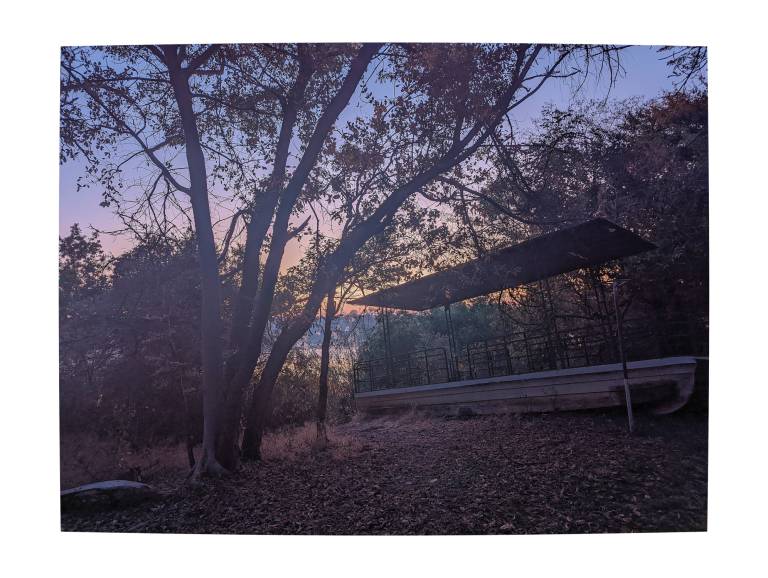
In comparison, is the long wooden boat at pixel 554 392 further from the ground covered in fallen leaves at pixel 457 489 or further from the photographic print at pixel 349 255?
the ground covered in fallen leaves at pixel 457 489

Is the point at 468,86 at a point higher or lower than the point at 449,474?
higher

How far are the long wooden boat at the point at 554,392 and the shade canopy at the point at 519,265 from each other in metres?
0.96

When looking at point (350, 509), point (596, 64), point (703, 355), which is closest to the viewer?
point (350, 509)

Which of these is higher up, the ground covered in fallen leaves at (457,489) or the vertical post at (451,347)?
the vertical post at (451,347)

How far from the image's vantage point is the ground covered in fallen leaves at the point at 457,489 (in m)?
3.84

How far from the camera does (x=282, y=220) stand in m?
4.75

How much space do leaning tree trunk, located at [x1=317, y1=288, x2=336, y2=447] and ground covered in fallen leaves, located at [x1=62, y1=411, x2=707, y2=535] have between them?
0.40 feet

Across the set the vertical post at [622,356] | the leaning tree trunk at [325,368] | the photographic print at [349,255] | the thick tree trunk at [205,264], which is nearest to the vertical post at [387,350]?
the photographic print at [349,255]

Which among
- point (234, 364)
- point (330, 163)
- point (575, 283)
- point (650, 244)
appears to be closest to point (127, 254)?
point (234, 364)

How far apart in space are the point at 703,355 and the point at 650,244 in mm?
1090

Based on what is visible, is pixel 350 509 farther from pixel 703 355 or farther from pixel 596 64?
pixel 596 64

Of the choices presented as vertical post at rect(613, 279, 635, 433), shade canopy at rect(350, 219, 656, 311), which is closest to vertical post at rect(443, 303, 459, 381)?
shade canopy at rect(350, 219, 656, 311)

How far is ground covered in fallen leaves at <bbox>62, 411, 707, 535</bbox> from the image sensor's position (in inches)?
151

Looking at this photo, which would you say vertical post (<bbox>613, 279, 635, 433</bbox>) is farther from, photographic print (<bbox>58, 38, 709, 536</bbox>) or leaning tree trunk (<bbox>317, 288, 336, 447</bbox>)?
leaning tree trunk (<bbox>317, 288, 336, 447</bbox>)
